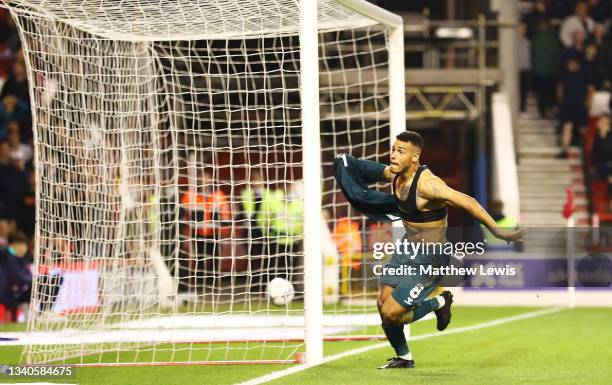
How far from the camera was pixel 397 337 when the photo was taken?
36.4ft

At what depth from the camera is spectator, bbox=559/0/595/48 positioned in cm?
2620

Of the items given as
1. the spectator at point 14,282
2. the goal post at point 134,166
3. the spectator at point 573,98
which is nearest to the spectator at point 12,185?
the spectator at point 14,282

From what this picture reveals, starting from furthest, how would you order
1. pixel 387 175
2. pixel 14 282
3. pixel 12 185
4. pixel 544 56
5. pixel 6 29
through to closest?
pixel 6 29
pixel 544 56
pixel 12 185
pixel 14 282
pixel 387 175

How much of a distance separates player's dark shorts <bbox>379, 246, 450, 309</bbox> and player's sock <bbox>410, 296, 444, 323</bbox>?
0.12m

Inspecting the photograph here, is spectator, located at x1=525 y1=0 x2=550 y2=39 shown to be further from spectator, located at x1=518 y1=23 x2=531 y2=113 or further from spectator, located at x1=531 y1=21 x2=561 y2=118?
spectator, located at x1=518 y1=23 x2=531 y2=113

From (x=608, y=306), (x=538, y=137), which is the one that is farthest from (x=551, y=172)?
(x=608, y=306)

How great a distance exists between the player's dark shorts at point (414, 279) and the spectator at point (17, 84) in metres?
13.9

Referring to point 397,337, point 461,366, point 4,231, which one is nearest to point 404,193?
point 397,337

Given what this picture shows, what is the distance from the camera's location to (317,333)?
38.1 feet

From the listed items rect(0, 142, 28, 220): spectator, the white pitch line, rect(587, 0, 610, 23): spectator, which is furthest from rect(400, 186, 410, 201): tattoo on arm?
rect(587, 0, 610, 23): spectator

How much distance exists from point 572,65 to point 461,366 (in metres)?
→ 14.5

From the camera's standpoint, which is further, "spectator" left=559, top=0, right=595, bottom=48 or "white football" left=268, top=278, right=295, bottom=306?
"spectator" left=559, top=0, right=595, bottom=48

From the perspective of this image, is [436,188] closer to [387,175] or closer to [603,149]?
[387,175]

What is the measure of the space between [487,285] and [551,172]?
23.1ft
